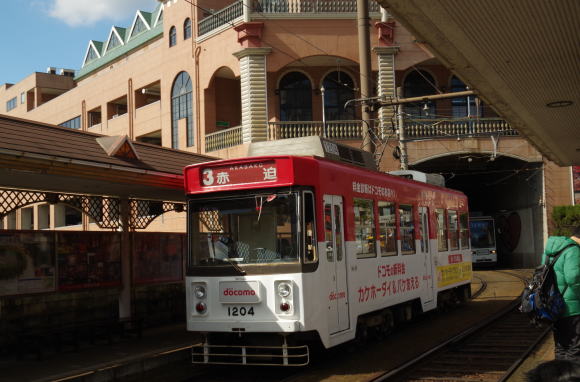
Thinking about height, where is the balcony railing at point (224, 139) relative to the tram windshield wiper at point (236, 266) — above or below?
above

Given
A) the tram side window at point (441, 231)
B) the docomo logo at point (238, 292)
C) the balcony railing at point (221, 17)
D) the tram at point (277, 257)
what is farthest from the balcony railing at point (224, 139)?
the docomo logo at point (238, 292)

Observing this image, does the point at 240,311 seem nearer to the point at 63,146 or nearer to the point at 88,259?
the point at 63,146

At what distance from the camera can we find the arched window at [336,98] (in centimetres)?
3272

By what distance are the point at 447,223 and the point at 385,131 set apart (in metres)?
13.8

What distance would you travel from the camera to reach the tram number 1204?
987cm

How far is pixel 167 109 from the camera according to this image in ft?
119

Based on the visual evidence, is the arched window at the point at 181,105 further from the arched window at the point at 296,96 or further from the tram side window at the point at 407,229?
the tram side window at the point at 407,229

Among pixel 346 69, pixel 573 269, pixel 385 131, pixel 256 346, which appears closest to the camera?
pixel 573 269

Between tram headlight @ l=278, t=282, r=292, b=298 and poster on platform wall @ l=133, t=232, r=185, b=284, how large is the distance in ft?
19.7

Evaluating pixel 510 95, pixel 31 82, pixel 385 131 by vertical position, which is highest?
pixel 31 82

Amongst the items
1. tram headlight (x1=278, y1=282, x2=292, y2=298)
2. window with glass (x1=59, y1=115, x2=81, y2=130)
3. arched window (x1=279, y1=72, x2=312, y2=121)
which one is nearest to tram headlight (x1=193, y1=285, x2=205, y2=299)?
tram headlight (x1=278, y1=282, x2=292, y2=298)

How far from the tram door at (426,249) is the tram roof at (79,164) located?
507cm

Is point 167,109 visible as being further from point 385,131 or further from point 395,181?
point 395,181

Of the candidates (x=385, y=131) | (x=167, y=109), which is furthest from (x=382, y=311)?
(x=167, y=109)
